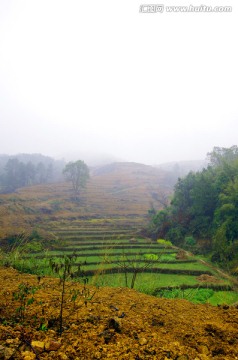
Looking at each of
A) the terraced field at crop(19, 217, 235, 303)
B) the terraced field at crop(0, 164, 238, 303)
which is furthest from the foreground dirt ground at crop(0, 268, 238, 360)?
the terraced field at crop(19, 217, 235, 303)

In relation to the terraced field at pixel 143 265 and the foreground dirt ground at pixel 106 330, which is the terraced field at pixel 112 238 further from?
the foreground dirt ground at pixel 106 330

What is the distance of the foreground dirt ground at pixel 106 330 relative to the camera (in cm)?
285

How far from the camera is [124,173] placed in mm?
122438

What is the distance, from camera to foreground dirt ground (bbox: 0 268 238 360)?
285 centimetres

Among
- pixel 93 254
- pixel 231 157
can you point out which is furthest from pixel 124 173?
pixel 93 254

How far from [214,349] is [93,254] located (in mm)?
20367

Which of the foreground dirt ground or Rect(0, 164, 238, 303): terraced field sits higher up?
the foreground dirt ground

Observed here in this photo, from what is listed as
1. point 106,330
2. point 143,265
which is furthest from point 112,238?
point 106,330

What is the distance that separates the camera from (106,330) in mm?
3396

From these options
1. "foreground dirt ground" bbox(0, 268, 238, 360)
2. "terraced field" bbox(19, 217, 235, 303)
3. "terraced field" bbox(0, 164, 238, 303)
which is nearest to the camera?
"foreground dirt ground" bbox(0, 268, 238, 360)

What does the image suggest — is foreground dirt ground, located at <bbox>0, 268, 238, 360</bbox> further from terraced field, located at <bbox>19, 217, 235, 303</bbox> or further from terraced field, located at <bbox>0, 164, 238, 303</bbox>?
terraced field, located at <bbox>19, 217, 235, 303</bbox>

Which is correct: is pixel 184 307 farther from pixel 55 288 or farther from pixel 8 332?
pixel 8 332

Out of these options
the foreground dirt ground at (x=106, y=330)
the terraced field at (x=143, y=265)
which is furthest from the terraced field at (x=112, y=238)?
the foreground dirt ground at (x=106, y=330)

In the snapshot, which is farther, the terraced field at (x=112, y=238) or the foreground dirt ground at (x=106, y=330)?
the terraced field at (x=112, y=238)
